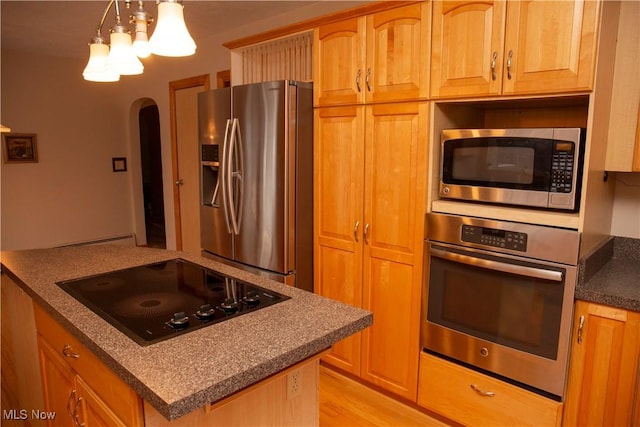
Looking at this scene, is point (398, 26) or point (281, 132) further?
point (281, 132)

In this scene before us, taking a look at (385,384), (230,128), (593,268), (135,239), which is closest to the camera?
(593,268)

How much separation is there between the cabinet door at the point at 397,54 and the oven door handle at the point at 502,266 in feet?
2.55

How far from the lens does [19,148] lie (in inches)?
195

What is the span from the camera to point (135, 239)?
236 inches

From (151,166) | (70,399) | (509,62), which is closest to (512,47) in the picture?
(509,62)

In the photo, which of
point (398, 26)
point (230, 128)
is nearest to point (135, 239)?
point (230, 128)

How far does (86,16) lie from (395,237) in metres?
3.19

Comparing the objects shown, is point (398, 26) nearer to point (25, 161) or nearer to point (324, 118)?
point (324, 118)

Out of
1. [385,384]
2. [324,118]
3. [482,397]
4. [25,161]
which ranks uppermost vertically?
[324,118]

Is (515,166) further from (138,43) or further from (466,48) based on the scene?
(138,43)

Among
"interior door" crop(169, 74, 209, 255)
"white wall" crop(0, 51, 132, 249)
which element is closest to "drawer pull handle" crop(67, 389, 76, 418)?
"interior door" crop(169, 74, 209, 255)

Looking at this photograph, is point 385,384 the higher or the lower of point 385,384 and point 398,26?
the lower

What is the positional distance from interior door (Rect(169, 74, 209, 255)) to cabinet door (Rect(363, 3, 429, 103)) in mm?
2696

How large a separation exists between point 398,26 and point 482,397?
1848 mm
